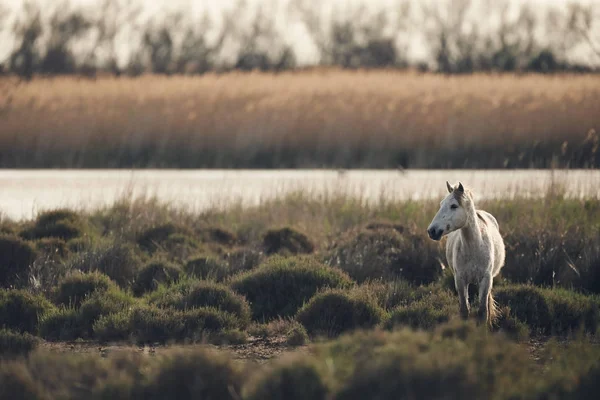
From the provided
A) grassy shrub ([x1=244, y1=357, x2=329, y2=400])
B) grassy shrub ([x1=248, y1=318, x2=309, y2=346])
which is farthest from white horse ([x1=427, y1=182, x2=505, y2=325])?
grassy shrub ([x1=244, y1=357, x2=329, y2=400])

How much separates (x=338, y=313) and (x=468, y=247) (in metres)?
1.64

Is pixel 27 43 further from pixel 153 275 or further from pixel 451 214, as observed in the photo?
pixel 451 214

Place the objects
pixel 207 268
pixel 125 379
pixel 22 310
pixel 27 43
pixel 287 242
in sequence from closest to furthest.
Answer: pixel 125 379
pixel 22 310
pixel 207 268
pixel 287 242
pixel 27 43

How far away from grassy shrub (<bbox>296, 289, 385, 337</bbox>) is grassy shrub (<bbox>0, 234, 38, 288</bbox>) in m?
3.85

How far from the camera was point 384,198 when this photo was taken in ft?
55.4

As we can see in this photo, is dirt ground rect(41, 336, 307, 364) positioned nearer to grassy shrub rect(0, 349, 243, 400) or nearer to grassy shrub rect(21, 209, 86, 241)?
grassy shrub rect(0, 349, 243, 400)

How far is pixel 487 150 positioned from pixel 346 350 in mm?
17524

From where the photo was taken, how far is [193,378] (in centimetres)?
675

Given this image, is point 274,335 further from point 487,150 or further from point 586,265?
point 487,150

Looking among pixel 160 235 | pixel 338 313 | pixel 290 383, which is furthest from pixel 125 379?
pixel 160 235

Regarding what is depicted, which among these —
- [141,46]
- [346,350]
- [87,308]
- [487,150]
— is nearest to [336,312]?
[87,308]

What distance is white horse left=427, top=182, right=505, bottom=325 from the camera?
30.3 ft

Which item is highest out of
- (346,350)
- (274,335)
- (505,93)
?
(505,93)

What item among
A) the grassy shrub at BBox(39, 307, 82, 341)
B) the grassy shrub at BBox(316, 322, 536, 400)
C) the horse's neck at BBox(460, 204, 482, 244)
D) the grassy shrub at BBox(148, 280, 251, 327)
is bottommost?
the grassy shrub at BBox(39, 307, 82, 341)
